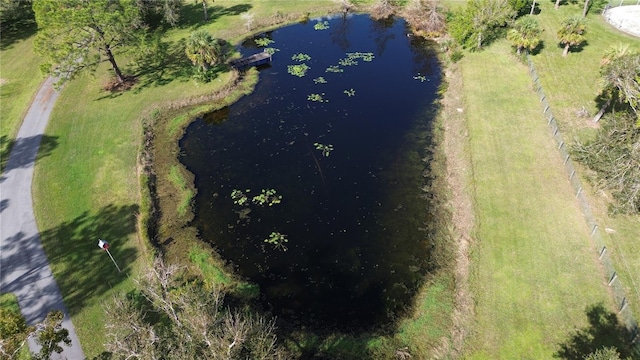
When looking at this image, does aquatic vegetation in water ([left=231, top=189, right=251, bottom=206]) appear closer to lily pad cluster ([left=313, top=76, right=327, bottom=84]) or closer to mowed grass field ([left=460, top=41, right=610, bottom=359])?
mowed grass field ([left=460, top=41, right=610, bottom=359])

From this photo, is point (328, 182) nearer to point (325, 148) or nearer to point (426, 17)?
point (325, 148)

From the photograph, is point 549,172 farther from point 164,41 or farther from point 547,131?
point 164,41

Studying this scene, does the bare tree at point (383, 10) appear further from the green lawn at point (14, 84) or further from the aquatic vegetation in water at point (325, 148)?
the green lawn at point (14, 84)

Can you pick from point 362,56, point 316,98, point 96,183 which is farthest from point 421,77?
point 96,183

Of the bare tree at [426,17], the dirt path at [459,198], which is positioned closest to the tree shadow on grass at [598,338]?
the dirt path at [459,198]

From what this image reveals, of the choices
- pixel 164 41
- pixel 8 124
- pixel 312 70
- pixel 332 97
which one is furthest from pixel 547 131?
pixel 8 124

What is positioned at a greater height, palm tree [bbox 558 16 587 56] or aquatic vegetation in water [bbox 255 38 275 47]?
palm tree [bbox 558 16 587 56]

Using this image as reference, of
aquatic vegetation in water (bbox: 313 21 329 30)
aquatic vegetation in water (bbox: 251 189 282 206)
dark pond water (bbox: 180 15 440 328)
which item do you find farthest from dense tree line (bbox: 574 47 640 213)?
aquatic vegetation in water (bbox: 313 21 329 30)
